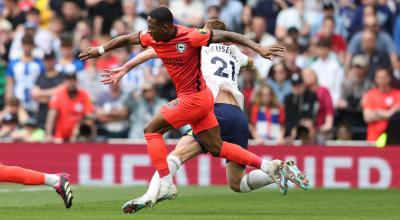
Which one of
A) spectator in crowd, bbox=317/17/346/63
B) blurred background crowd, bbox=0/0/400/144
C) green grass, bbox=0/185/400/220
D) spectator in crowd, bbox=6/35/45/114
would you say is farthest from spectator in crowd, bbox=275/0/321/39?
green grass, bbox=0/185/400/220

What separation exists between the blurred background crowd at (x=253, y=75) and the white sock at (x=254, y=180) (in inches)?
255

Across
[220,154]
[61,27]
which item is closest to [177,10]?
[61,27]

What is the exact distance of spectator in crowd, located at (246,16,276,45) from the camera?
22.4 m

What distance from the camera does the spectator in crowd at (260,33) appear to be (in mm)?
22438

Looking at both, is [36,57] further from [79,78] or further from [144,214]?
[144,214]

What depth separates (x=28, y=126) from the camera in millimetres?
21594

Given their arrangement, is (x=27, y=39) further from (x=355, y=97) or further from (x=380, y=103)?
(x=380, y=103)

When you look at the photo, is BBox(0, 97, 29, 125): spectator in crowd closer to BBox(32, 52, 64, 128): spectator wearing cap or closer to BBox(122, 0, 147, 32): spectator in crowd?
BBox(32, 52, 64, 128): spectator wearing cap

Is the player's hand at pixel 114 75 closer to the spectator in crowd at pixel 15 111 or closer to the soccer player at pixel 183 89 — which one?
the soccer player at pixel 183 89

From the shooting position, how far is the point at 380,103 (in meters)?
20.2

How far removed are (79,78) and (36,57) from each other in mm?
1027

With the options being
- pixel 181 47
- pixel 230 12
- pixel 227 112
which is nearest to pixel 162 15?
pixel 181 47

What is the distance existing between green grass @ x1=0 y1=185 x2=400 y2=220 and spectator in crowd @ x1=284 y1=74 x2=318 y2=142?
2273 mm

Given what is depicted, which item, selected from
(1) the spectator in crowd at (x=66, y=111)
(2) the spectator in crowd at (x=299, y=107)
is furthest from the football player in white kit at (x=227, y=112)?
(1) the spectator in crowd at (x=66, y=111)
